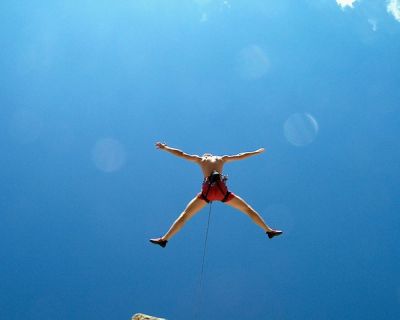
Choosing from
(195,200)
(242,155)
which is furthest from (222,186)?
(242,155)

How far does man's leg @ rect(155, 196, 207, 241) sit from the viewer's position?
755cm

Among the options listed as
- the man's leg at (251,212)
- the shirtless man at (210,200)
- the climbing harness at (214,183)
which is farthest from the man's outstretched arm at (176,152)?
the man's leg at (251,212)

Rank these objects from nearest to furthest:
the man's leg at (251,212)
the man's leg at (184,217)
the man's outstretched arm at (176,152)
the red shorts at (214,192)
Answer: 1. the man's leg at (184,217)
2. the red shorts at (214,192)
3. the man's leg at (251,212)
4. the man's outstretched arm at (176,152)

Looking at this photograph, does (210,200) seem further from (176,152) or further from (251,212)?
(176,152)

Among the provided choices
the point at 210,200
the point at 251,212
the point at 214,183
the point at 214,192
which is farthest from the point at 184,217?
the point at 251,212

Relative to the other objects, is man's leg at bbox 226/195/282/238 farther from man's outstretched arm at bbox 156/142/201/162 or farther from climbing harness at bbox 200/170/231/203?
man's outstretched arm at bbox 156/142/201/162

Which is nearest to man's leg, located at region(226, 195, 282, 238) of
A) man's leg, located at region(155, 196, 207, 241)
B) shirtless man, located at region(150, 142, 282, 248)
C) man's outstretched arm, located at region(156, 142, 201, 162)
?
shirtless man, located at region(150, 142, 282, 248)

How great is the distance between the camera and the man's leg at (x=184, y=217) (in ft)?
24.8

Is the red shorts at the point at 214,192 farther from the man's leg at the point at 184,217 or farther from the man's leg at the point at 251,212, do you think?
the man's leg at the point at 251,212

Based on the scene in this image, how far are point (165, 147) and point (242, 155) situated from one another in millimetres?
2214

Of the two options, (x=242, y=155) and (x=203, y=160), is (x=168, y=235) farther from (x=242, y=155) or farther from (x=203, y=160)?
(x=242, y=155)

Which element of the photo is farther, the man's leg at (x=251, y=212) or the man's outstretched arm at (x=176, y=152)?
the man's outstretched arm at (x=176, y=152)

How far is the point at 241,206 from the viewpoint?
26.7 ft

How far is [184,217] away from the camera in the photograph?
7719 mm
